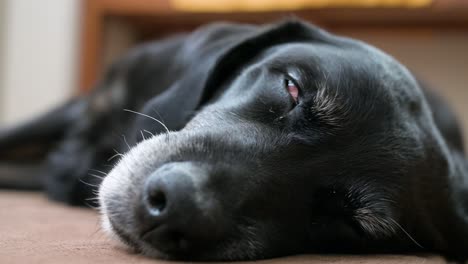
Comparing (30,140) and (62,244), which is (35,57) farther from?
(62,244)

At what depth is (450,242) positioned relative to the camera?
197 centimetres

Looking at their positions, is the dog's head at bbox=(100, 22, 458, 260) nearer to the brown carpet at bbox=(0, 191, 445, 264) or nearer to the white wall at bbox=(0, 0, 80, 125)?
the brown carpet at bbox=(0, 191, 445, 264)

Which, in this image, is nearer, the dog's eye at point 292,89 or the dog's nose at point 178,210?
the dog's nose at point 178,210

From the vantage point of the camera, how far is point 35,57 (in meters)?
5.38

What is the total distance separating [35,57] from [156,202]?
14.6 ft

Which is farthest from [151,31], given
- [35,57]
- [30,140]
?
[30,140]

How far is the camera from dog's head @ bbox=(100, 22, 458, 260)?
4.49 feet

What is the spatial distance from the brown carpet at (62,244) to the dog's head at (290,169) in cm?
6

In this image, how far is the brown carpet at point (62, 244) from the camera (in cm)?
136

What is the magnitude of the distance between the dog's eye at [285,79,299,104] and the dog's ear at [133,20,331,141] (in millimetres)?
373

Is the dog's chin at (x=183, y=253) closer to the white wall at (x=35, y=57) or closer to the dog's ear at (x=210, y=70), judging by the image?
the dog's ear at (x=210, y=70)

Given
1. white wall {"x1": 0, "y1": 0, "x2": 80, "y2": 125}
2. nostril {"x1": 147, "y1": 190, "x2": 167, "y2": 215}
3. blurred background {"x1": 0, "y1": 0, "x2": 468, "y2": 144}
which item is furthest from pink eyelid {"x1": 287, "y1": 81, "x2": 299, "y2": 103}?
white wall {"x1": 0, "y1": 0, "x2": 80, "y2": 125}

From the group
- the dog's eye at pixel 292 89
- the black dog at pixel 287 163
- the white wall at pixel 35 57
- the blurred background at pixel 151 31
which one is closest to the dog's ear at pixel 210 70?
the black dog at pixel 287 163

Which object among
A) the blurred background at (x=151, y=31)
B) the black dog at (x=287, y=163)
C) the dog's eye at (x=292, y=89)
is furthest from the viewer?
the blurred background at (x=151, y=31)
